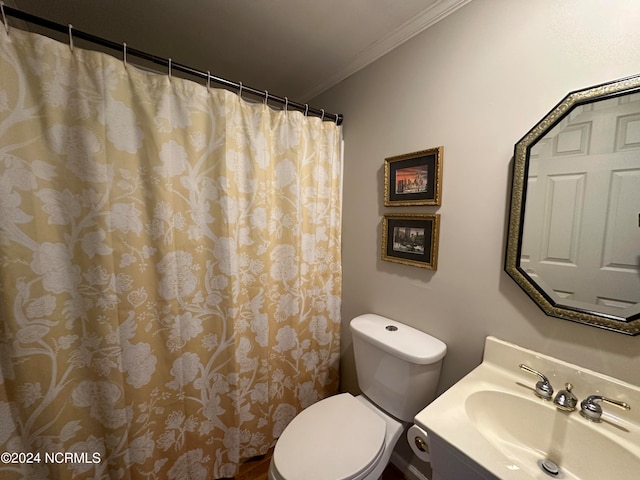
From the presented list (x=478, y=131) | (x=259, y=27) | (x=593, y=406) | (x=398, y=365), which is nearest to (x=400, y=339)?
(x=398, y=365)

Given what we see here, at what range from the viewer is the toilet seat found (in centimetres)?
88

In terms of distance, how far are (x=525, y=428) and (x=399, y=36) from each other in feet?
5.31

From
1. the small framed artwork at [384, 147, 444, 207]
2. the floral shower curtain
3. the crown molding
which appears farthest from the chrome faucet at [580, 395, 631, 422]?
the crown molding

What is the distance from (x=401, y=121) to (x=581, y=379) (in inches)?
46.3

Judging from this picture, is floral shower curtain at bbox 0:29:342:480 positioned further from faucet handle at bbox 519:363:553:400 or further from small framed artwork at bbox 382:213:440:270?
faucet handle at bbox 519:363:553:400

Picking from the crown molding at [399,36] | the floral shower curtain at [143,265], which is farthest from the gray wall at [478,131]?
the floral shower curtain at [143,265]

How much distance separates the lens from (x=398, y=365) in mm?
1083

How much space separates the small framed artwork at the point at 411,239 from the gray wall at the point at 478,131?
1.6 inches

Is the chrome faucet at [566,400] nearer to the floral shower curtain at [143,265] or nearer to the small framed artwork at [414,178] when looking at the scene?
the small framed artwork at [414,178]

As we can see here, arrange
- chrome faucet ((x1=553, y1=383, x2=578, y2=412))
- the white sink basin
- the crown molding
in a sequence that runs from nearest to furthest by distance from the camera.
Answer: the white sink basin
chrome faucet ((x1=553, y1=383, x2=578, y2=412))
the crown molding

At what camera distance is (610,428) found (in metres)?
0.68

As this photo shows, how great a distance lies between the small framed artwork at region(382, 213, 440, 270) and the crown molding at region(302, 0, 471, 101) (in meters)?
0.82

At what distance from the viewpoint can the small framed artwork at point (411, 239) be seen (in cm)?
113

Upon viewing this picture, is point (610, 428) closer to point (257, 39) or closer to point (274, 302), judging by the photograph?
point (274, 302)
